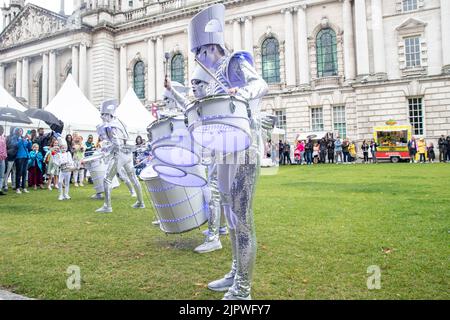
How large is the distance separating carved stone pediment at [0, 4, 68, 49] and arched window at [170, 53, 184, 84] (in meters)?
14.0

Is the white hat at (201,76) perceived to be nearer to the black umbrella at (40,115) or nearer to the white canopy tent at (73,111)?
the black umbrella at (40,115)

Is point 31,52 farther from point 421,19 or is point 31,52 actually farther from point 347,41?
point 421,19

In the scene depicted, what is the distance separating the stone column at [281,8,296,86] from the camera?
3225 cm

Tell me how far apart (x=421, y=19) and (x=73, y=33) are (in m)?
34.5

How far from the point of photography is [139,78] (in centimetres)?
4066

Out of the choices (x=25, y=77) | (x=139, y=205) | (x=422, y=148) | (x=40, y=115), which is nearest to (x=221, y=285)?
(x=139, y=205)

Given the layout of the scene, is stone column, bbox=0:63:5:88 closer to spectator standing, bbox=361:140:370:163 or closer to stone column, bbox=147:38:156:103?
stone column, bbox=147:38:156:103

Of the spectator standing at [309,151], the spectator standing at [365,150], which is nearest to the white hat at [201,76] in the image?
the spectator standing at [309,151]

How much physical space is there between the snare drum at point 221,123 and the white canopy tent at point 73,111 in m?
19.0

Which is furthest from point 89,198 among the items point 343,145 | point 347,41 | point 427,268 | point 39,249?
point 347,41

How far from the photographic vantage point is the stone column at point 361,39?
94.9 feet

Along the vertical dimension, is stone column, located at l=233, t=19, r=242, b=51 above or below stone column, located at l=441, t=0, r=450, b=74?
above

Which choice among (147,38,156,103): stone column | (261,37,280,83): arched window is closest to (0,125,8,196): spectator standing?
(261,37,280,83): arched window

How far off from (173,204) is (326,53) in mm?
29893
